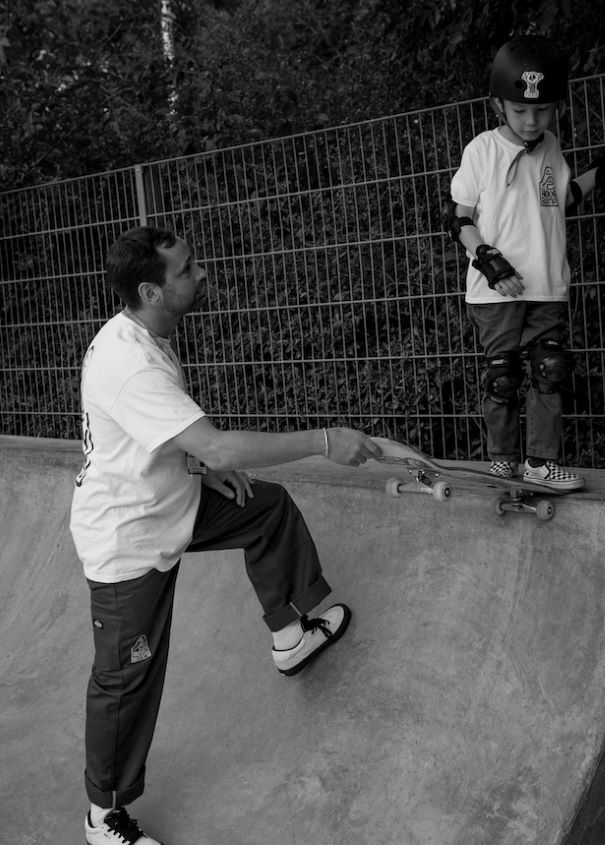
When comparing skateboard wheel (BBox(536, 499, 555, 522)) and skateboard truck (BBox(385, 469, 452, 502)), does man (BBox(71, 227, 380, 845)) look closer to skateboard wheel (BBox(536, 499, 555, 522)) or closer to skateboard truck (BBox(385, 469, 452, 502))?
skateboard truck (BBox(385, 469, 452, 502))

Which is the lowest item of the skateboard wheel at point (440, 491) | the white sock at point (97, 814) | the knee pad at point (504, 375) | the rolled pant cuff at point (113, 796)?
the white sock at point (97, 814)

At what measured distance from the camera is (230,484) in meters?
3.57

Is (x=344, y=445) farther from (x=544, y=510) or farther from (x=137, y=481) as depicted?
(x=544, y=510)

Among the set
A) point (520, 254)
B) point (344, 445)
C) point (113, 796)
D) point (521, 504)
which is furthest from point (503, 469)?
point (113, 796)

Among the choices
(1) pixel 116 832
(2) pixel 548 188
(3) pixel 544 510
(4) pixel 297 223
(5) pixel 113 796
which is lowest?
(1) pixel 116 832

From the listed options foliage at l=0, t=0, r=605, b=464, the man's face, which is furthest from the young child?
the man's face

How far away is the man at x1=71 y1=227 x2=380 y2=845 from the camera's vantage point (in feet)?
9.73

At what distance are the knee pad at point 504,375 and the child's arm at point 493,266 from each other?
27 cm

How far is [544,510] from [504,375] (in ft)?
2.52

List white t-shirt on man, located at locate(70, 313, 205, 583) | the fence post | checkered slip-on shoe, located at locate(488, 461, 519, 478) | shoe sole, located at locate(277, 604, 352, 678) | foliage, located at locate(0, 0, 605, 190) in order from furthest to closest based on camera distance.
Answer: foliage, located at locate(0, 0, 605, 190), the fence post, checkered slip-on shoe, located at locate(488, 461, 519, 478), shoe sole, located at locate(277, 604, 352, 678), white t-shirt on man, located at locate(70, 313, 205, 583)

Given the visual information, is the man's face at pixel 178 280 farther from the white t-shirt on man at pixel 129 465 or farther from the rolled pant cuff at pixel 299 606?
the rolled pant cuff at pixel 299 606

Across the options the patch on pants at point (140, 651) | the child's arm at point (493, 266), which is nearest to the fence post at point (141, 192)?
the child's arm at point (493, 266)

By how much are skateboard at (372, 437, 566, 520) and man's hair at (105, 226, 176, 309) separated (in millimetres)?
942

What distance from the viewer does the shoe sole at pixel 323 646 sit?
375 cm
